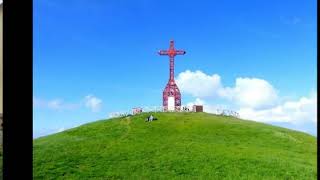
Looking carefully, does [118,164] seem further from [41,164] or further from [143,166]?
[41,164]

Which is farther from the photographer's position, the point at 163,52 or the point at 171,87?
the point at 163,52

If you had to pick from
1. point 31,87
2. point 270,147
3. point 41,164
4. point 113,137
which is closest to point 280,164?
point 270,147

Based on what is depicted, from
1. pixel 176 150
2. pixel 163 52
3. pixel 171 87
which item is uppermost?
pixel 163 52

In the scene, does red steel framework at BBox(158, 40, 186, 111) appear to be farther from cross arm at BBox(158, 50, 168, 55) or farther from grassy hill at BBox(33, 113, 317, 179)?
grassy hill at BBox(33, 113, 317, 179)

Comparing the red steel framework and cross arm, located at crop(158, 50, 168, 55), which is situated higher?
cross arm, located at crop(158, 50, 168, 55)

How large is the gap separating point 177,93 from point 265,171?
10.3 feet

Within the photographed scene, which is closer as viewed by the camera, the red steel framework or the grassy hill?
the grassy hill

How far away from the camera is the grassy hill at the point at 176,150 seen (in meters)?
9.25

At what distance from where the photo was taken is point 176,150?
34.4 feet

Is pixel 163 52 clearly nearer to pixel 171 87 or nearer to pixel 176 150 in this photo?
pixel 171 87

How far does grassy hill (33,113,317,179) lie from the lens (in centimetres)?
925

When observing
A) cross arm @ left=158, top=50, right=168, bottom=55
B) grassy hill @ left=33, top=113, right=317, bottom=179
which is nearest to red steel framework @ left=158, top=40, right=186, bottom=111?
cross arm @ left=158, top=50, right=168, bottom=55

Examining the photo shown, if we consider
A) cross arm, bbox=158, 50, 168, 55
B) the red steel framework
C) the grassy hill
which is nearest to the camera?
the grassy hill

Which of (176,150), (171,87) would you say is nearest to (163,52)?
(171,87)
